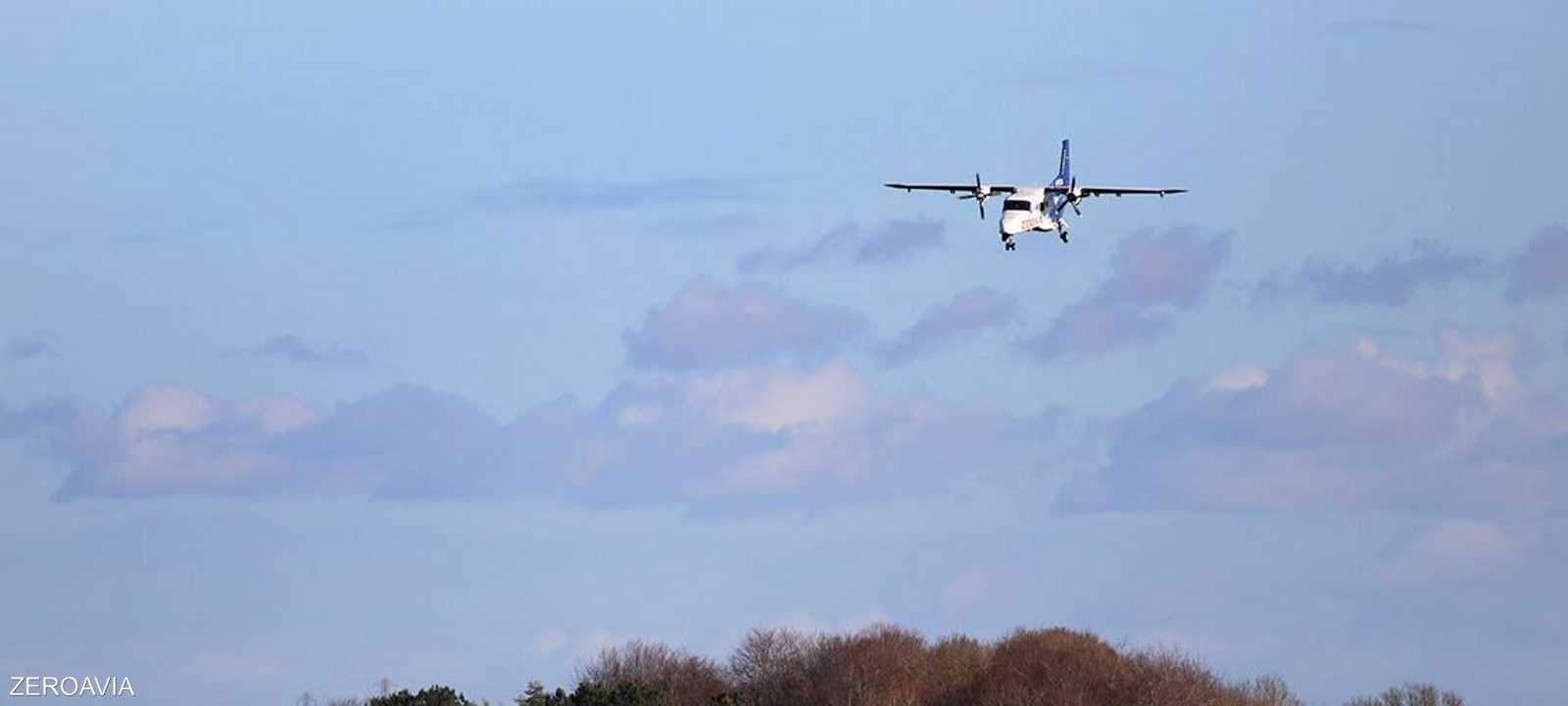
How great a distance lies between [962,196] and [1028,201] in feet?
37.1

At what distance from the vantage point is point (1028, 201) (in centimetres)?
18875

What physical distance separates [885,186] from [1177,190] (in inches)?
661

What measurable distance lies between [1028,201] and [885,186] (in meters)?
13.4

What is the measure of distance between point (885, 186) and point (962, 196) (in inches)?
174

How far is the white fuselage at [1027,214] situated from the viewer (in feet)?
613

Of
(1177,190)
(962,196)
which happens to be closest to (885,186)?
(962,196)

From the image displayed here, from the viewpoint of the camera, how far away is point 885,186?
19988 centimetres

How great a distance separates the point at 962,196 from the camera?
200 metres

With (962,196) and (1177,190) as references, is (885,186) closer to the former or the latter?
(962,196)

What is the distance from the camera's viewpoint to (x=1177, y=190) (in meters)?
200

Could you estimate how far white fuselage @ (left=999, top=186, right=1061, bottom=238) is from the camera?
7357 inches

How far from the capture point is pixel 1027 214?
618 ft
